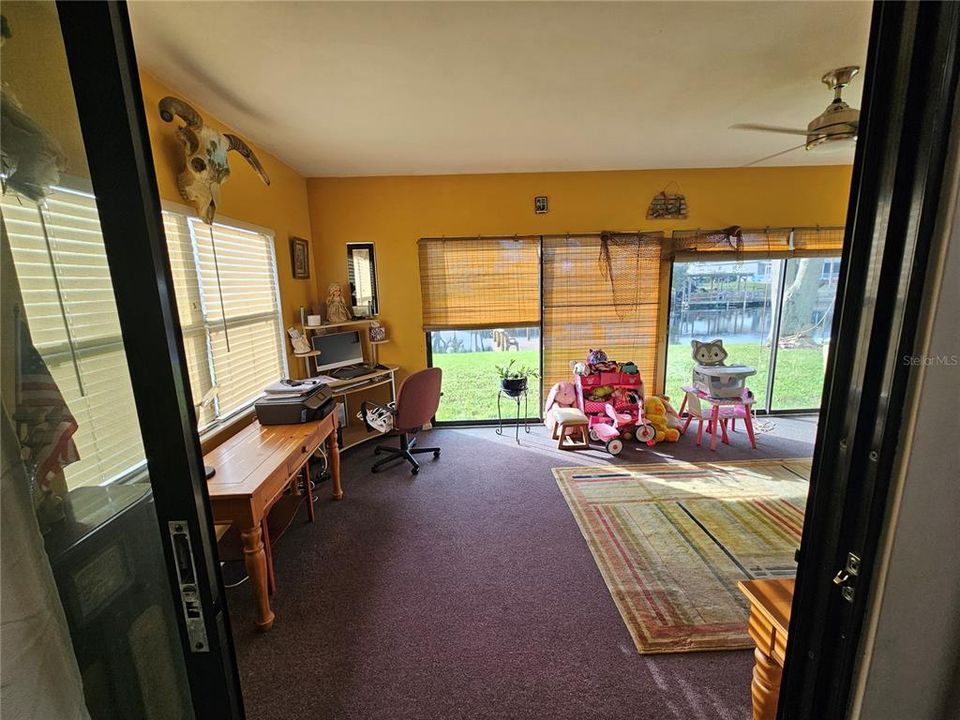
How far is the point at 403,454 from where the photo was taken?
3.44 meters

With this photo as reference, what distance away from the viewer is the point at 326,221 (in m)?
3.83

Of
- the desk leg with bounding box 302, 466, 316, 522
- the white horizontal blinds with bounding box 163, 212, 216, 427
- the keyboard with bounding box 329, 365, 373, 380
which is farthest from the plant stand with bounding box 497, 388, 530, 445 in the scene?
the white horizontal blinds with bounding box 163, 212, 216, 427

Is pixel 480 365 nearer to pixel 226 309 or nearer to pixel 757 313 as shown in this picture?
pixel 226 309

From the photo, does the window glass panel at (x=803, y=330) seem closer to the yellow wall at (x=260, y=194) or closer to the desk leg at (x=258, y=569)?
the yellow wall at (x=260, y=194)

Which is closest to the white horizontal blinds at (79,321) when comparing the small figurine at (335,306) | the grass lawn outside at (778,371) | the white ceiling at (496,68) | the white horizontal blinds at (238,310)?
the white ceiling at (496,68)

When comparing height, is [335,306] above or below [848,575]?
above

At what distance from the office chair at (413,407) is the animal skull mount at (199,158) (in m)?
1.68

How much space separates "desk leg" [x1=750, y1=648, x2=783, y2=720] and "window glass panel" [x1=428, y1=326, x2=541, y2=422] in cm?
313

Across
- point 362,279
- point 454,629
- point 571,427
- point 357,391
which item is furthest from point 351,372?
point 454,629

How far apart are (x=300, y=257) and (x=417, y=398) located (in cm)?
166

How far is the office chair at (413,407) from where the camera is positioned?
315cm

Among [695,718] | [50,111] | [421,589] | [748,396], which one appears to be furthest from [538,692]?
[748,396]

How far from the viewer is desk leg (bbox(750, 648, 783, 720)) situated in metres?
1.15

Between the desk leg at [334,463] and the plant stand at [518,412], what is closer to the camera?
the desk leg at [334,463]
